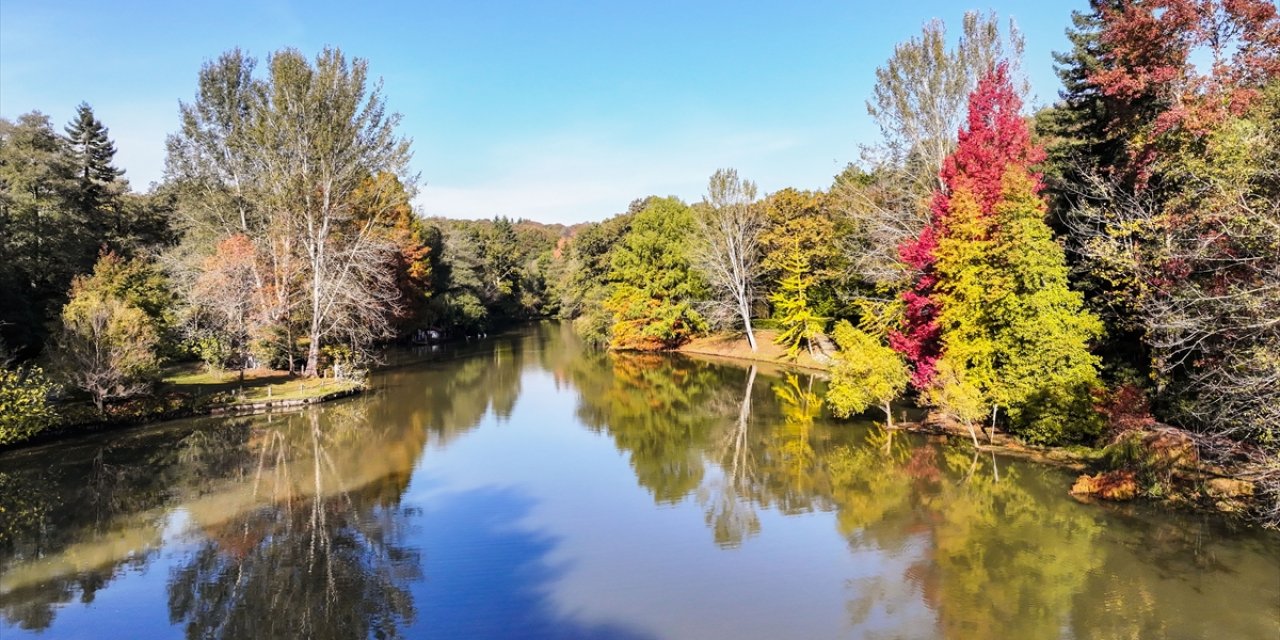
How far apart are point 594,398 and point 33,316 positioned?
23630 millimetres

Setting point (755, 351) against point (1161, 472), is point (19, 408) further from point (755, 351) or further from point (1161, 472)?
point (755, 351)

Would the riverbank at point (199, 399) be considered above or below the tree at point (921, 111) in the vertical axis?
below

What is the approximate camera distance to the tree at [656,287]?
45531 millimetres

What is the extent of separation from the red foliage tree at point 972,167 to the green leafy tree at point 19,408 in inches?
1005

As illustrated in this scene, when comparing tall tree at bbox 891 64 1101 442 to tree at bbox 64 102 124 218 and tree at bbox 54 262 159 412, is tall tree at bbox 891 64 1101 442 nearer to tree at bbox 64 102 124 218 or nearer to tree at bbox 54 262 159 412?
tree at bbox 54 262 159 412

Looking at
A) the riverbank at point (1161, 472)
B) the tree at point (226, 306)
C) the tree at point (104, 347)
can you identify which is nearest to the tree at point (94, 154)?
the tree at point (226, 306)

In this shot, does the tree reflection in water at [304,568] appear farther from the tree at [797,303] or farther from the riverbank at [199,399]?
the tree at [797,303]

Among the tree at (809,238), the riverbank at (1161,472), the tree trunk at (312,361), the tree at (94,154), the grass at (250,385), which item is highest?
the tree at (94,154)

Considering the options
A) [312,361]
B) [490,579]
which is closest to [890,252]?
[490,579]

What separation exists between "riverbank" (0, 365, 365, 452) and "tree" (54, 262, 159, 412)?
0.65 m

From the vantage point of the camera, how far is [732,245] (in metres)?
41.6

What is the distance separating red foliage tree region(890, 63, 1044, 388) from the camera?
70.2ft

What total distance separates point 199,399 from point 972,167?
27.9m

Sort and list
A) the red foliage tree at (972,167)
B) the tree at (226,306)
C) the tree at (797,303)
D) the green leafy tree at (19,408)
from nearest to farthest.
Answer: the green leafy tree at (19,408) < the red foliage tree at (972,167) < the tree at (226,306) < the tree at (797,303)
